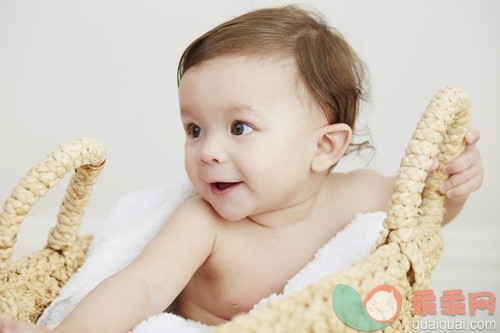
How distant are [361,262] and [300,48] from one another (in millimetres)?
386

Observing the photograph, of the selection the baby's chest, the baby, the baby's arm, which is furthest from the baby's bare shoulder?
the baby's arm

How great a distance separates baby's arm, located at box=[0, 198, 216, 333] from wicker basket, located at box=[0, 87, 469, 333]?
0.11 m

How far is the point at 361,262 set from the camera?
0.83m

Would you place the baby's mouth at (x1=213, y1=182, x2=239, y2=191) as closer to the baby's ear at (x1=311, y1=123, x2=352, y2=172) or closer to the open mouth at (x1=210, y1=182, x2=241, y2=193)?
the open mouth at (x1=210, y1=182, x2=241, y2=193)

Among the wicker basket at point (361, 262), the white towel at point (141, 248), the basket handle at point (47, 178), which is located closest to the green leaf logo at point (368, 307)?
the wicker basket at point (361, 262)

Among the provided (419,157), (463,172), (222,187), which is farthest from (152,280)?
(463,172)

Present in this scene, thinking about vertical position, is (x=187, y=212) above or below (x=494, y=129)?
above

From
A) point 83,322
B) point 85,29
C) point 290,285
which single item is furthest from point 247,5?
point 83,322

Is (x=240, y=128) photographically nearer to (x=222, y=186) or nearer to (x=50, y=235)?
(x=222, y=186)

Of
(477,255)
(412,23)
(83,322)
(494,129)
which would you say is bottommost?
(477,255)

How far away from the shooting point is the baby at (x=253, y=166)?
1005 mm

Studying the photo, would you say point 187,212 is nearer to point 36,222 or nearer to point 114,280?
point 114,280

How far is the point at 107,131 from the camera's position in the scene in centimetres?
205

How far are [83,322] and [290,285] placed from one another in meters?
0.33
